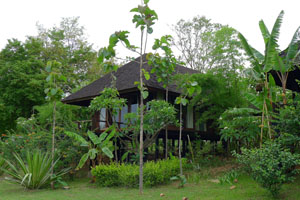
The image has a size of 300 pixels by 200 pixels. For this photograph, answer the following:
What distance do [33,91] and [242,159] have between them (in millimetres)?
18878

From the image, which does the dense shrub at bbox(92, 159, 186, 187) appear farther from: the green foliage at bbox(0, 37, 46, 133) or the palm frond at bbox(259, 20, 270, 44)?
the green foliage at bbox(0, 37, 46, 133)

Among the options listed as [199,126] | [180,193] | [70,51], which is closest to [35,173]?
[180,193]

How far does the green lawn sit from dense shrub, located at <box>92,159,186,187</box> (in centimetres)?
31

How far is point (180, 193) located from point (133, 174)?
206cm

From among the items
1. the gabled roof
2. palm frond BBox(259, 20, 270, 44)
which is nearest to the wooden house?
the gabled roof

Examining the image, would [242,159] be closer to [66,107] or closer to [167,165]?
[167,165]

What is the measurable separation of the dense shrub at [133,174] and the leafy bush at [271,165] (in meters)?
3.76

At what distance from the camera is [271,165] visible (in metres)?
6.38

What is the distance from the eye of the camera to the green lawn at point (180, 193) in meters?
7.59

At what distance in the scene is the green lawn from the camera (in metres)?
7.59

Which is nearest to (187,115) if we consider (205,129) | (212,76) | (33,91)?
(205,129)

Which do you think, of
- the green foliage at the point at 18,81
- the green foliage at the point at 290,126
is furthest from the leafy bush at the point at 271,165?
the green foliage at the point at 18,81

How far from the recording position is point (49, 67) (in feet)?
33.8

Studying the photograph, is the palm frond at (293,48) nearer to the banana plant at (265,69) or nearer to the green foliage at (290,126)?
the banana plant at (265,69)
